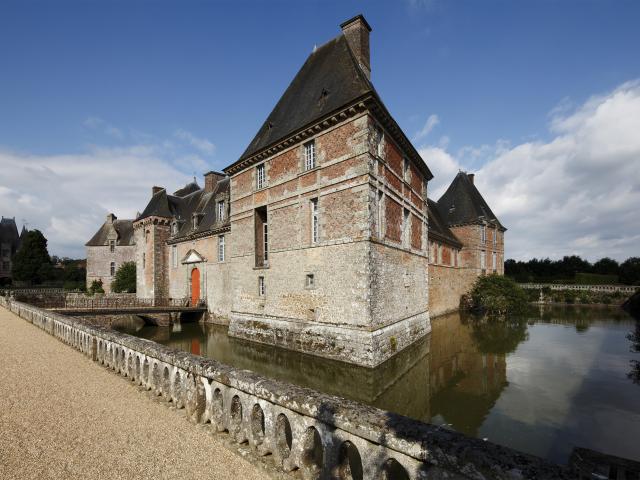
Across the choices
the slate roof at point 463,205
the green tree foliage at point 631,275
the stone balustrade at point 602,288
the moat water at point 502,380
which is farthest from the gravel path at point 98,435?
the green tree foliage at point 631,275

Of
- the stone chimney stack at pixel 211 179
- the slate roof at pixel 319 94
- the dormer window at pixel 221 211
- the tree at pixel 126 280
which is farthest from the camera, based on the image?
the tree at pixel 126 280

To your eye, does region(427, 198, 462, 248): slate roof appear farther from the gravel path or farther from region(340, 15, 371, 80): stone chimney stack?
the gravel path

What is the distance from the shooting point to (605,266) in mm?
54000

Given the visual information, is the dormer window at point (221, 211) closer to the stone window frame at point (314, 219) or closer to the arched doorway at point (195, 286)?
the arched doorway at point (195, 286)

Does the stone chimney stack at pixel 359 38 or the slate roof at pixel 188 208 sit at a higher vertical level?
the stone chimney stack at pixel 359 38

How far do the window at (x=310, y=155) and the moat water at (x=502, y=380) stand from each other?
6510 millimetres

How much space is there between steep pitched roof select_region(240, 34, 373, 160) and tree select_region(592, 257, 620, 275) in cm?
5656

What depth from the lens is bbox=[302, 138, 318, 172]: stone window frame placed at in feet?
40.9

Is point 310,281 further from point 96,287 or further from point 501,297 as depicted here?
point 96,287

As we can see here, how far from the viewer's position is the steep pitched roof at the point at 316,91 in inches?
466

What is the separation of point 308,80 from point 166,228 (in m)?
15.2

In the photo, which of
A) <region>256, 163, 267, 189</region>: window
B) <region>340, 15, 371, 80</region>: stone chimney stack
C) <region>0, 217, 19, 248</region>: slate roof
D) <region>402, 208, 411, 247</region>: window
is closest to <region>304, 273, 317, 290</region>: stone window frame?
<region>402, 208, 411, 247</region>: window

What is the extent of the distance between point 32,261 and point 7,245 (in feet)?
28.5

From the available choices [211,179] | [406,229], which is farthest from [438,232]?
[211,179]
